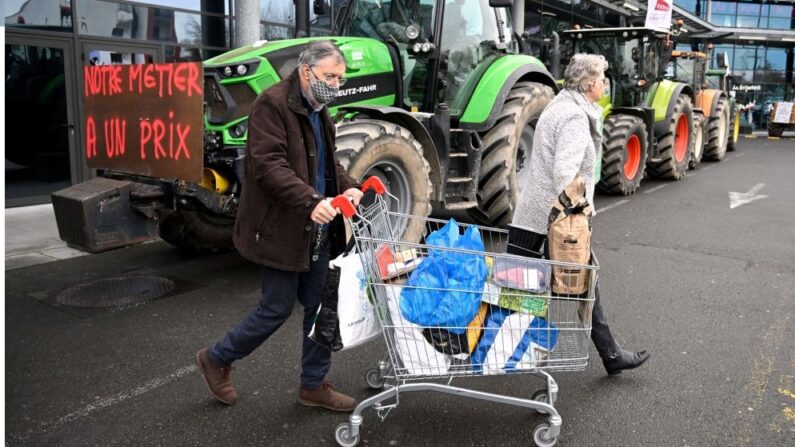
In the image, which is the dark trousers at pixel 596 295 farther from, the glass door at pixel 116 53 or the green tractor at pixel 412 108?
the glass door at pixel 116 53

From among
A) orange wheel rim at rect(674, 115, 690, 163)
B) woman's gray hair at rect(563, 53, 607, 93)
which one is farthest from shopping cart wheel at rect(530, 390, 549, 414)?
orange wheel rim at rect(674, 115, 690, 163)

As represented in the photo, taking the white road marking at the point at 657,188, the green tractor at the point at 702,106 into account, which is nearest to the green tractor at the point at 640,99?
the white road marking at the point at 657,188

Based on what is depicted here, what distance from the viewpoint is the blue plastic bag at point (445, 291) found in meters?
3.03

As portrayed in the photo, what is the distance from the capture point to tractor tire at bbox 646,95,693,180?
39.8ft

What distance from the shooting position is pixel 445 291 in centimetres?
301

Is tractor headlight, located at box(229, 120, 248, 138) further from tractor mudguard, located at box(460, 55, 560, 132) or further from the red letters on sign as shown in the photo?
tractor mudguard, located at box(460, 55, 560, 132)

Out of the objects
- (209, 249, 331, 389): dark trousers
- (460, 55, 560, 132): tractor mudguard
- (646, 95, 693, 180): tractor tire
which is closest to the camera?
(209, 249, 331, 389): dark trousers

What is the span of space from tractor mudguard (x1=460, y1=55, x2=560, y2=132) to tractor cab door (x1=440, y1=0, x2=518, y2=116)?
0.24 ft

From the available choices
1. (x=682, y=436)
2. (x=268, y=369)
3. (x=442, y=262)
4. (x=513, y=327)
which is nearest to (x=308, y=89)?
(x=442, y=262)

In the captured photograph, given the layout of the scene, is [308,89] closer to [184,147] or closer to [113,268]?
[184,147]

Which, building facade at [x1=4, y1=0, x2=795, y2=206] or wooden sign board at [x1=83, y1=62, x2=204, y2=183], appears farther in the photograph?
building facade at [x1=4, y1=0, x2=795, y2=206]

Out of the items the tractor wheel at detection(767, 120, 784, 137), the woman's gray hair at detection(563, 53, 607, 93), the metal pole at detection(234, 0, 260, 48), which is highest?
the metal pole at detection(234, 0, 260, 48)

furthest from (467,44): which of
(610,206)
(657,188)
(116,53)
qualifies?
(116,53)

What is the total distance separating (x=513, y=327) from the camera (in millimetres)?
3133
